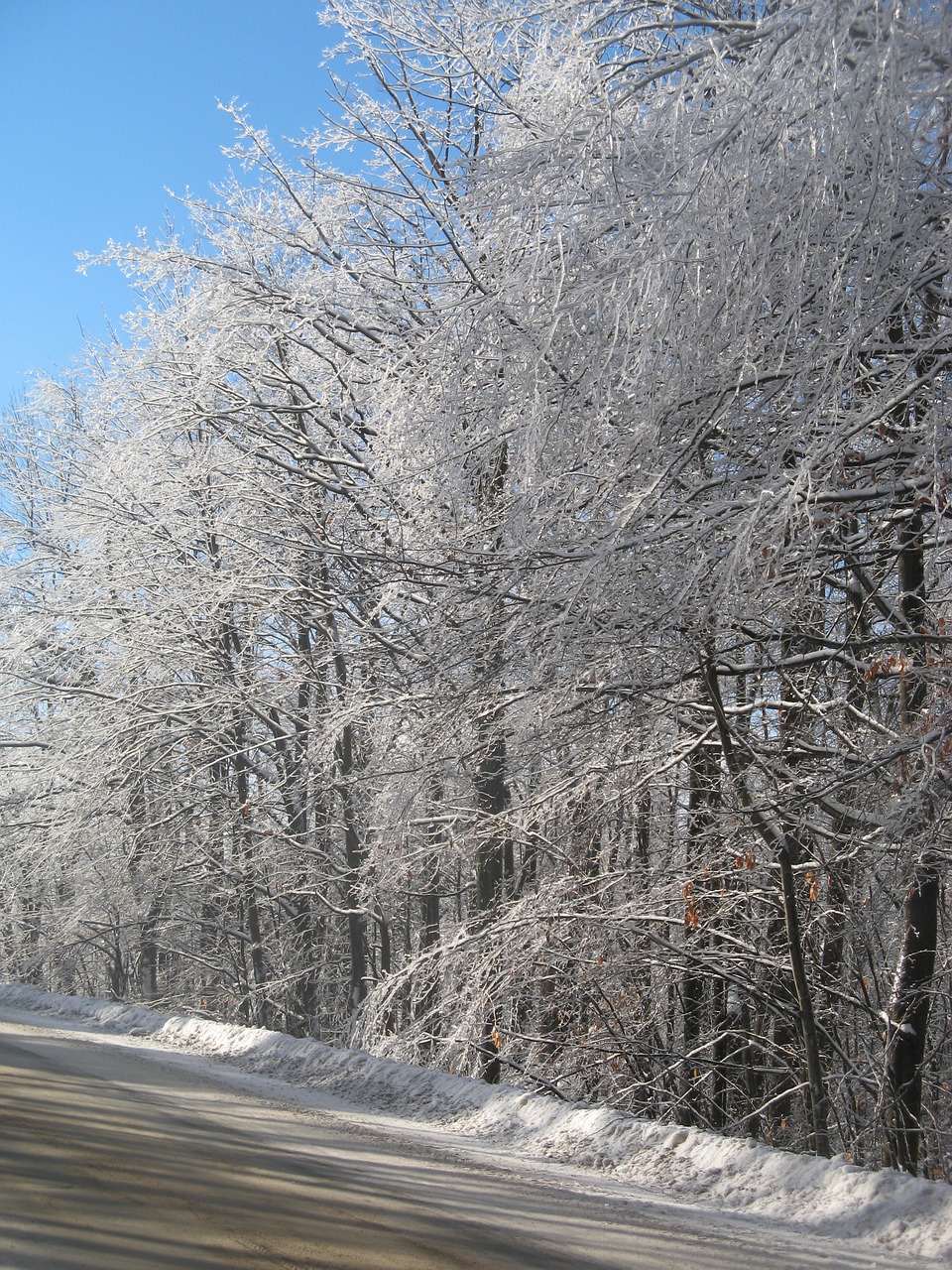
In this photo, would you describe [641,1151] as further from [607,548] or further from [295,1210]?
[607,548]

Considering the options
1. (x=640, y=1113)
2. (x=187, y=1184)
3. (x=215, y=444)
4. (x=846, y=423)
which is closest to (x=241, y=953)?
(x=215, y=444)

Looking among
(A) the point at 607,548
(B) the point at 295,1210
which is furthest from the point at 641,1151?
(A) the point at 607,548

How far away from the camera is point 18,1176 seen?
4.43 m

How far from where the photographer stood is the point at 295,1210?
4.27 metres

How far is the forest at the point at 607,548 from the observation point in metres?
4.70

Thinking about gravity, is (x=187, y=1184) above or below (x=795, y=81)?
below

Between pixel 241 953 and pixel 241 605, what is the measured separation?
11.3 metres

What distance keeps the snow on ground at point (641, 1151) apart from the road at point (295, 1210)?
0.33 metres

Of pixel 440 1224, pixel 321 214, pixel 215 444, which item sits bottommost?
pixel 440 1224

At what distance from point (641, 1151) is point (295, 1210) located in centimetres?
239

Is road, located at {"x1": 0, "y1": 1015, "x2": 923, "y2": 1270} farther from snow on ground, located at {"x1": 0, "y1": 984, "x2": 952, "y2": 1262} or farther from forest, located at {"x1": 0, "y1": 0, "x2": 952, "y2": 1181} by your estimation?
forest, located at {"x1": 0, "y1": 0, "x2": 952, "y2": 1181}

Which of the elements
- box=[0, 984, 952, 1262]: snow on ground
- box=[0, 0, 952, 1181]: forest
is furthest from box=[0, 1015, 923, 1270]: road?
box=[0, 0, 952, 1181]: forest

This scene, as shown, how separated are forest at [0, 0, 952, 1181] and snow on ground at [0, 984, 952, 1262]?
2.92 ft

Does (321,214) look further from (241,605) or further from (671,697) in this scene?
(671,697)
